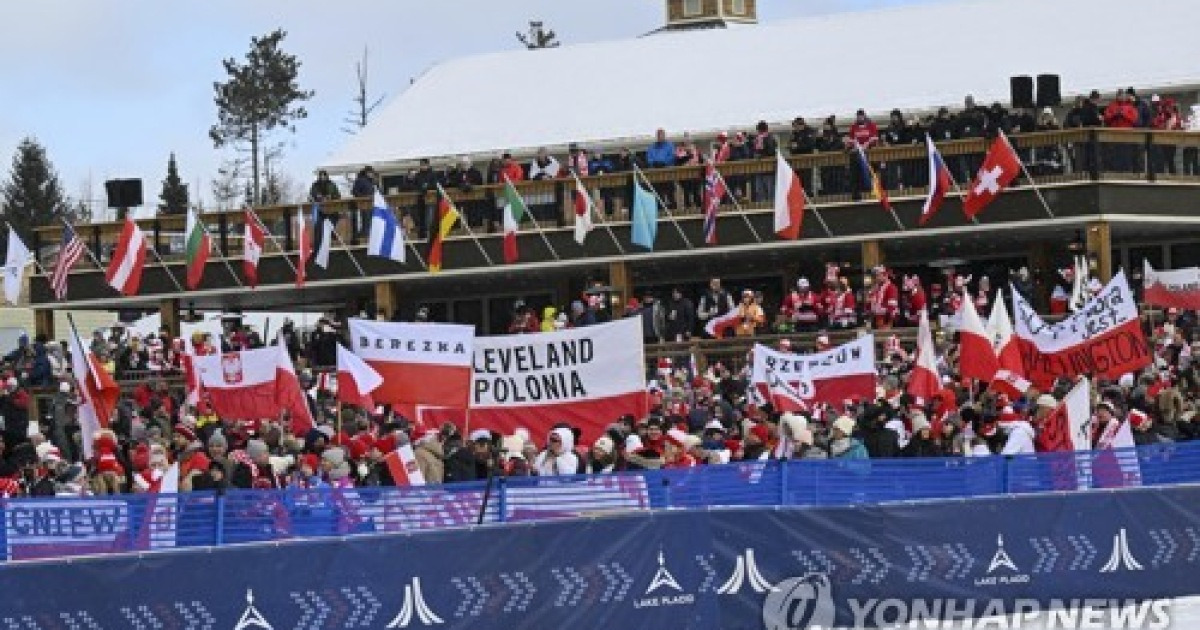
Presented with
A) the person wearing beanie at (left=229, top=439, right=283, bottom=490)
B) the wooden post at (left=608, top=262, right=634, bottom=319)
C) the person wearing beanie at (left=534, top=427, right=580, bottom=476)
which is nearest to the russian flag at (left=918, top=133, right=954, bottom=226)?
the wooden post at (left=608, top=262, right=634, bottom=319)

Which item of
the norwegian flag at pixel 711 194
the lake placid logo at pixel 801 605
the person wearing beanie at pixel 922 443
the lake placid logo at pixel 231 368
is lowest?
the lake placid logo at pixel 801 605

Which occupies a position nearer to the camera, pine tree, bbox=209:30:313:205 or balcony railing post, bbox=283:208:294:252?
balcony railing post, bbox=283:208:294:252

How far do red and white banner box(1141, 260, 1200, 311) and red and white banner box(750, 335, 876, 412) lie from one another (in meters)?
8.36

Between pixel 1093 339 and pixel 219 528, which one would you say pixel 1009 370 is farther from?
pixel 219 528

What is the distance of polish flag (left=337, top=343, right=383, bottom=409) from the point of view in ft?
93.6

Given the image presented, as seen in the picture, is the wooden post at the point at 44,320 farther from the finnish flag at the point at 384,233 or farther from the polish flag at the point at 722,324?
the polish flag at the point at 722,324

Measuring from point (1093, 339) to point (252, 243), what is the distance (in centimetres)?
2134

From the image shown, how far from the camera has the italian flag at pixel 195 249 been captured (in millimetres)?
49000

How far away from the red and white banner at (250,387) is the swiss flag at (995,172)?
47.8 ft

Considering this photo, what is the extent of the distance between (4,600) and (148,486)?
225 inches

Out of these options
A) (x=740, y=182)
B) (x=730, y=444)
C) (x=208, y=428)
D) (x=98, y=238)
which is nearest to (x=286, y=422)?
(x=208, y=428)

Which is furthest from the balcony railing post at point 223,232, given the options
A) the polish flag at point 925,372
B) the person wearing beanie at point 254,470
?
the person wearing beanie at point 254,470

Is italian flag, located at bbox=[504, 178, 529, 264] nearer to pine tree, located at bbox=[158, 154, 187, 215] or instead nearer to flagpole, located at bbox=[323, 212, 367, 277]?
flagpole, located at bbox=[323, 212, 367, 277]

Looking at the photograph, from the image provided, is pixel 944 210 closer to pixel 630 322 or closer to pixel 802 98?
pixel 802 98
